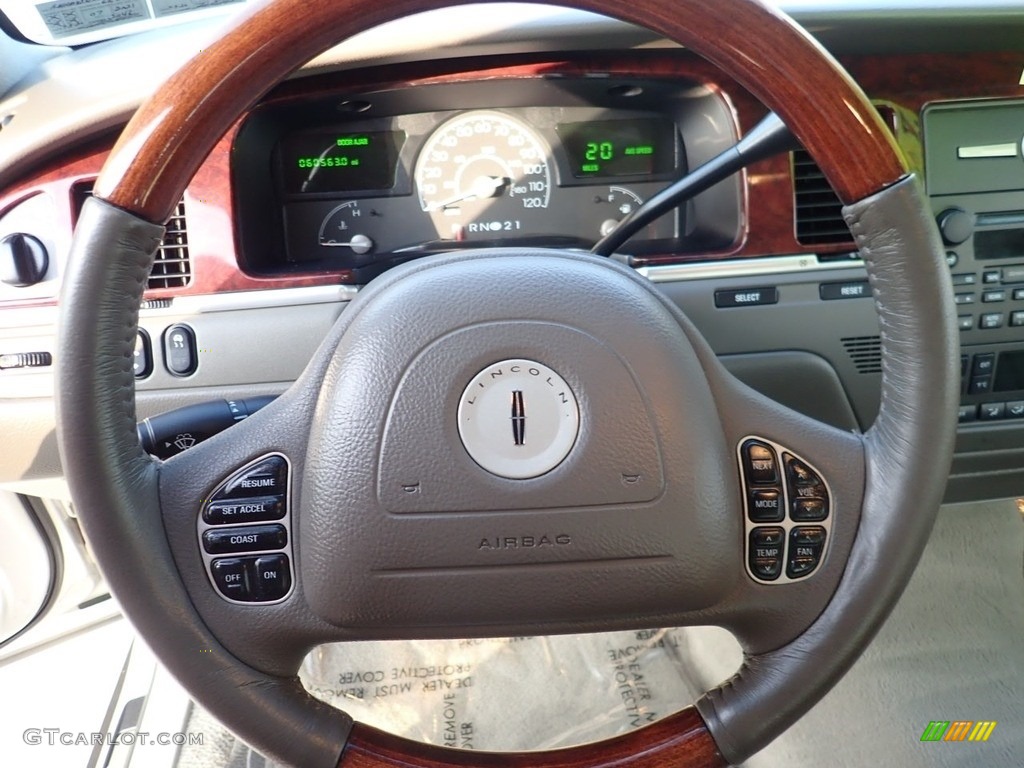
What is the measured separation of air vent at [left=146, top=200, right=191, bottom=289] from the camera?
120 cm

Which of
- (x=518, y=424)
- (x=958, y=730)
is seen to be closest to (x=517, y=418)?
(x=518, y=424)

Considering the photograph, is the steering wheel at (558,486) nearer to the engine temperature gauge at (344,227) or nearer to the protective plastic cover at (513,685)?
the engine temperature gauge at (344,227)

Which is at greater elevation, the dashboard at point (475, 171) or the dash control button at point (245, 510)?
the dashboard at point (475, 171)

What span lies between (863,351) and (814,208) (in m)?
0.24

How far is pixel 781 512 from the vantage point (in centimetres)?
78

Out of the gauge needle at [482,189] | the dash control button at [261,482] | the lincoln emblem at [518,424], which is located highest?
the gauge needle at [482,189]

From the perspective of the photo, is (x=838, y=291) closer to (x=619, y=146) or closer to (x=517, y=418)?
(x=619, y=146)

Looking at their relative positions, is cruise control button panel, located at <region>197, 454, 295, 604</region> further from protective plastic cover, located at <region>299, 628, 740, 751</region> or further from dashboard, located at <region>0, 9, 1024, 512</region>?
protective plastic cover, located at <region>299, 628, 740, 751</region>

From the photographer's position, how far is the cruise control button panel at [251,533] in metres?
0.75

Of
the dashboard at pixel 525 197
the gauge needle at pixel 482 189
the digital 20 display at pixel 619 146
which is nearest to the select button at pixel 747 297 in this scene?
the dashboard at pixel 525 197

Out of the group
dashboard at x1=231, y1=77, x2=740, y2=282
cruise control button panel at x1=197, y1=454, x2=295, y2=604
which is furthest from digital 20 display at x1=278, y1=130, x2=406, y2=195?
cruise control button panel at x1=197, y1=454, x2=295, y2=604

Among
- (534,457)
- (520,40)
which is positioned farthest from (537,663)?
(520,40)

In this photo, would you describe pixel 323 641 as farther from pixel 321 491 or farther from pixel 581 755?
pixel 581 755

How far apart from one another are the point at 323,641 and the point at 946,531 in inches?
56.8
